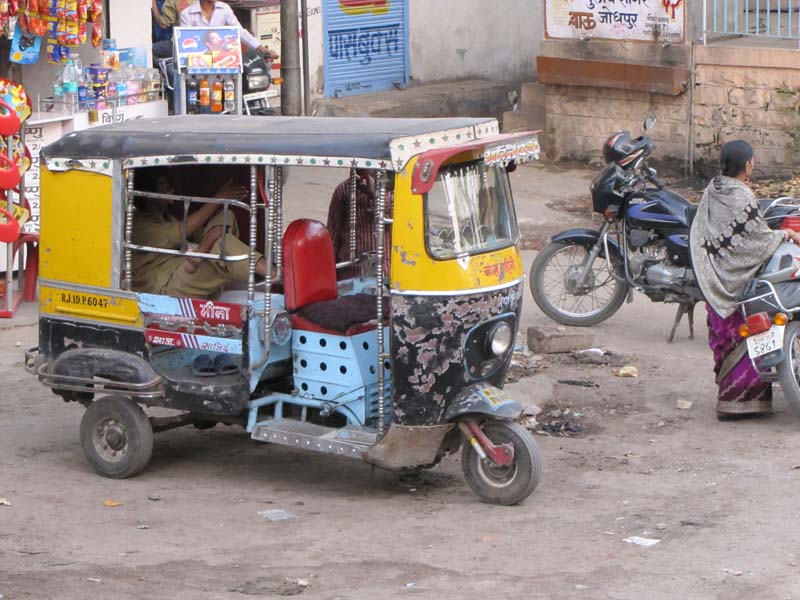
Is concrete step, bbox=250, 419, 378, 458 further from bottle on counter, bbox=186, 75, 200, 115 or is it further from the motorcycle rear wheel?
bottle on counter, bbox=186, 75, 200, 115

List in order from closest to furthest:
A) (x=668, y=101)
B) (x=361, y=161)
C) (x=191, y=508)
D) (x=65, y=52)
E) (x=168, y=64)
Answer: (x=361, y=161), (x=191, y=508), (x=65, y=52), (x=168, y=64), (x=668, y=101)

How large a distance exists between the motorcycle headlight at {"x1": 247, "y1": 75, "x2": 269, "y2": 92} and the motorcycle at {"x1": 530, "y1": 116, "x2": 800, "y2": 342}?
192 inches

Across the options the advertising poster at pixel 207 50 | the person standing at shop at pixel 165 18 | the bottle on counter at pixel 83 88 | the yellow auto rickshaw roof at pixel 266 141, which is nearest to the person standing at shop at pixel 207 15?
the person standing at shop at pixel 165 18

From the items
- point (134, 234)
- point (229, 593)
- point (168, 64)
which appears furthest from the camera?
point (168, 64)

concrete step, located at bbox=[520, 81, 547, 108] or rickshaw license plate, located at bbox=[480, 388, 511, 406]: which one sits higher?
concrete step, located at bbox=[520, 81, 547, 108]

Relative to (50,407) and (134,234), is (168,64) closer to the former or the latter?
(50,407)

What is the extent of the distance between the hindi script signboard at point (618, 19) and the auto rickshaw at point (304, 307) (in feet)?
26.1

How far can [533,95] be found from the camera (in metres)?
16.1

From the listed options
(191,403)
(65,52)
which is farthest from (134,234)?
(65,52)

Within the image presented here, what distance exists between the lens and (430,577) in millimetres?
5430

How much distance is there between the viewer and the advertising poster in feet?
39.6

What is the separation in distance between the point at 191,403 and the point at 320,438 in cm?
70

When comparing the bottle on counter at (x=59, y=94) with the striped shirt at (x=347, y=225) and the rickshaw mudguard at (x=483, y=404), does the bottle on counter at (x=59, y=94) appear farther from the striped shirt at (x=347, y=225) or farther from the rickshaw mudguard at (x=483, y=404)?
the rickshaw mudguard at (x=483, y=404)

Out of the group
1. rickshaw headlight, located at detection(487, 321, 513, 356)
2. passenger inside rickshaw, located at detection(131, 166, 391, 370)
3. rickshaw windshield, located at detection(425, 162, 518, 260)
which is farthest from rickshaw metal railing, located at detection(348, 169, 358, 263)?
rickshaw headlight, located at detection(487, 321, 513, 356)
